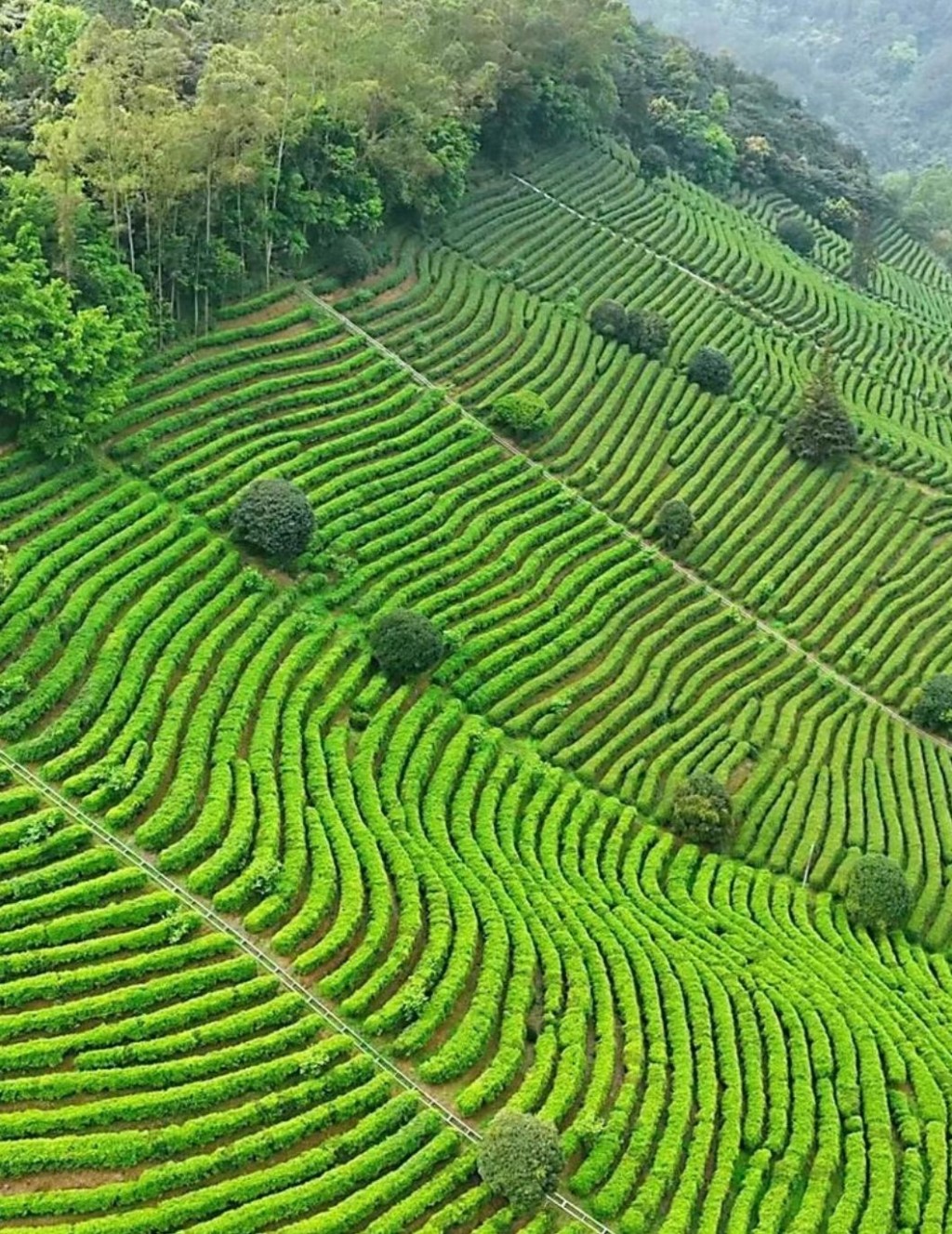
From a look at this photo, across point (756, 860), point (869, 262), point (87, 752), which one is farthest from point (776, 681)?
point (869, 262)

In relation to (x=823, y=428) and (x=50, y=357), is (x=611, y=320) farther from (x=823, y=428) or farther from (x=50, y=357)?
(x=50, y=357)

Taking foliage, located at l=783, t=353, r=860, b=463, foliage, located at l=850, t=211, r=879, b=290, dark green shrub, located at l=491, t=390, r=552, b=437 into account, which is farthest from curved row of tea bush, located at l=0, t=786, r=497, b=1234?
foliage, located at l=850, t=211, r=879, b=290

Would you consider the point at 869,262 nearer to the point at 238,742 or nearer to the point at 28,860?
the point at 238,742

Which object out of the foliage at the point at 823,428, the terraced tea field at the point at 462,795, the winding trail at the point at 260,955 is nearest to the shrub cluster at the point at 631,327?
the terraced tea field at the point at 462,795

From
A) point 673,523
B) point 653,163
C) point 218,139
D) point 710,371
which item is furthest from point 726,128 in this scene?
point 218,139

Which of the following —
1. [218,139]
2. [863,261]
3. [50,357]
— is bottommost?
[863,261]
